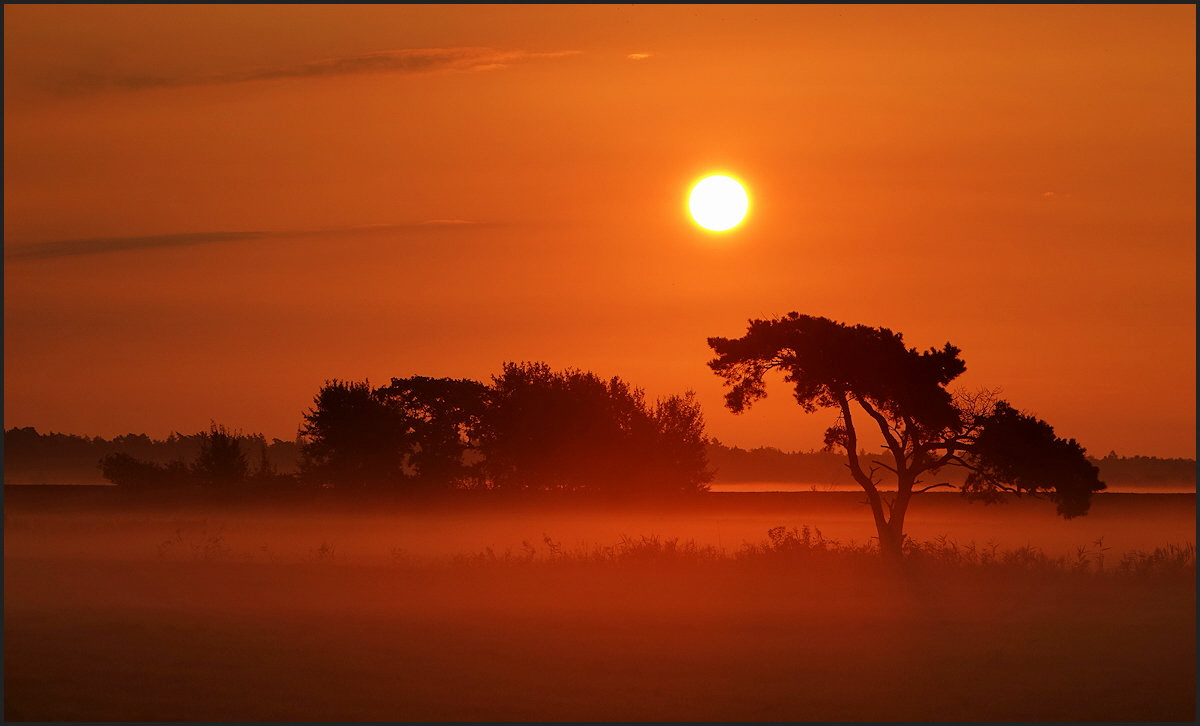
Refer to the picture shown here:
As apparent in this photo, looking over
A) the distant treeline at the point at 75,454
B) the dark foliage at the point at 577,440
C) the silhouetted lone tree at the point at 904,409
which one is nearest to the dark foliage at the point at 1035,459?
the silhouetted lone tree at the point at 904,409

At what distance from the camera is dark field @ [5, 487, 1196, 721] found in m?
18.2

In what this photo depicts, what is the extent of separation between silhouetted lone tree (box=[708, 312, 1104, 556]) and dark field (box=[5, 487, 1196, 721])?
191 centimetres

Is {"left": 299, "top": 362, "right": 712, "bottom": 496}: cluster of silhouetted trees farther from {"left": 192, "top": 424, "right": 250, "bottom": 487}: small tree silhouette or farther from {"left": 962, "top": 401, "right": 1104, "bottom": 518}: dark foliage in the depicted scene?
{"left": 962, "top": 401, "right": 1104, "bottom": 518}: dark foliage

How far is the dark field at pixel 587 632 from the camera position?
59.6 feet

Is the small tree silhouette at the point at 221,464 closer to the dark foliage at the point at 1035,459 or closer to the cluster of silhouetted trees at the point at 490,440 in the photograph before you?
the cluster of silhouetted trees at the point at 490,440

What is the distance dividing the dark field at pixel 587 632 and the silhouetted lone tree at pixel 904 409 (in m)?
1.91

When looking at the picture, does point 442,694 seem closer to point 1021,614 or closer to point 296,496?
point 1021,614

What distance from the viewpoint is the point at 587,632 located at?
78.5 ft

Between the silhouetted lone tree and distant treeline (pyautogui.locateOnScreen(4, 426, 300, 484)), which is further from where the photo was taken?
distant treeline (pyautogui.locateOnScreen(4, 426, 300, 484))

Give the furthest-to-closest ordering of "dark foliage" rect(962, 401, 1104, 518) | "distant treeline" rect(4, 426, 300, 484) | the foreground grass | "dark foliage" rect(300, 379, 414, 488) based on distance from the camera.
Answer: "distant treeline" rect(4, 426, 300, 484) → "dark foliage" rect(300, 379, 414, 488) → "dark foliage" rect(962, 401, 1104, 518) → the foreground grass

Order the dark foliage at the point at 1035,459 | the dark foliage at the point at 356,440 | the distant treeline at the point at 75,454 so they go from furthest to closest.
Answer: the distant treeline at the point at 75,454 → the dark foliage at the point at 356,440 → the dark foliage at the point at 1035,459

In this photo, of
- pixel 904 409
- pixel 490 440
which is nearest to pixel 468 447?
pixel 490 440

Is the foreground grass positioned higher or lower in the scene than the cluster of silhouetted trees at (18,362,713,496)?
lower

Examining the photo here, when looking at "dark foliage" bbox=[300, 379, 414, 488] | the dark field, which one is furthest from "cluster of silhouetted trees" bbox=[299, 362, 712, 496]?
the dark field
